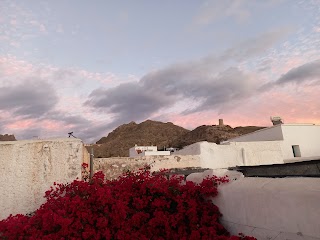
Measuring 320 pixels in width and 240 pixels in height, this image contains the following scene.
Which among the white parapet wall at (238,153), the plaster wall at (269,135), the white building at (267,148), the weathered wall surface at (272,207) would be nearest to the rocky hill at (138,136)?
the plaster wall at (269,135)

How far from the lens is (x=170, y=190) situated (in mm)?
6941

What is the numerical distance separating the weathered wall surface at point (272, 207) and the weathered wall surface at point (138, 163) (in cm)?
772

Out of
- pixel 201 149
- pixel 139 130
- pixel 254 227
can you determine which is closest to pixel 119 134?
pixel 139 130

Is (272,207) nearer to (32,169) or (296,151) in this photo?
(32,169)

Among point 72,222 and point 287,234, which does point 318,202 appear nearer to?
point 287,234

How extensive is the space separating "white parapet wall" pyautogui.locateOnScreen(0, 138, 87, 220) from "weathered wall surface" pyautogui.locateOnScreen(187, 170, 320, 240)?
4829mm

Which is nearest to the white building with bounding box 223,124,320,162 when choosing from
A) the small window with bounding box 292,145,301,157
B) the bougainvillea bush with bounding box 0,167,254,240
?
the small window with bounding box 292,145,301,157

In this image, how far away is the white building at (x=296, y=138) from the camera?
22906mm

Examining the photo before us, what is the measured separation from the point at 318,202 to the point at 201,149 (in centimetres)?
1455

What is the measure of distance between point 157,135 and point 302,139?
118 ft

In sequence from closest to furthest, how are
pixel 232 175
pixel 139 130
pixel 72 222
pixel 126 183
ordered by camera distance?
pixel 72 222 → pixel 232 175 → pixel 126 183 → pixel 139 130

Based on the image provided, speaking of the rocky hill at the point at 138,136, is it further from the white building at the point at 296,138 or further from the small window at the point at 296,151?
the small window at the point at 296,151

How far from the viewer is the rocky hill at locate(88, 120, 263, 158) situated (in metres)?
45.2

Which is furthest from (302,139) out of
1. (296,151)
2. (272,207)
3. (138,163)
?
(272,207)
